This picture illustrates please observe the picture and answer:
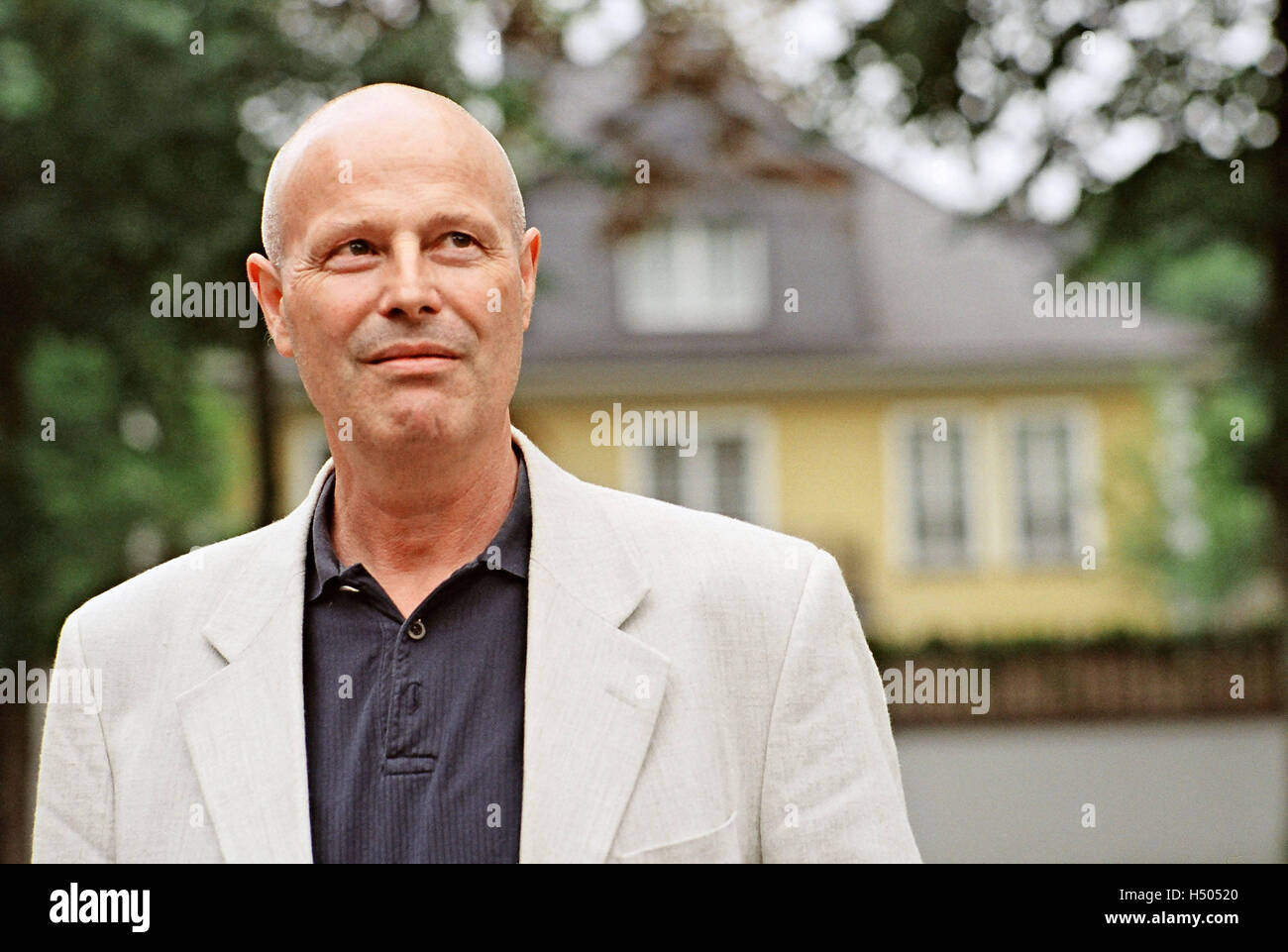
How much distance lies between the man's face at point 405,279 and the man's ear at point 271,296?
0.12m

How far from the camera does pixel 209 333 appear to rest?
395 inches

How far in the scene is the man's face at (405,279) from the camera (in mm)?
2193

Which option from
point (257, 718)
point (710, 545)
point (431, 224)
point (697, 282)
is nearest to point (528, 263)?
point (431, 224)

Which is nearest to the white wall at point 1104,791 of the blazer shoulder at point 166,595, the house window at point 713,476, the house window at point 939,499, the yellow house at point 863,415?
the yellow house at point 863,415

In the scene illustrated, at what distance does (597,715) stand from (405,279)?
0.68m

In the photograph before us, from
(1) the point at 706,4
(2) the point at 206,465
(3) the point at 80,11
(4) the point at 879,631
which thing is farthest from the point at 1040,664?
(3) the point at 80,11

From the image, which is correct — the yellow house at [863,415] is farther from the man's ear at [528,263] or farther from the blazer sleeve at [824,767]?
the blazer sleeve at [824,767]

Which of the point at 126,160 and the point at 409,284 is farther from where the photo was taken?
the point at 126,160

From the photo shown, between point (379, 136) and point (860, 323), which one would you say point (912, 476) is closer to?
point (860, 323)

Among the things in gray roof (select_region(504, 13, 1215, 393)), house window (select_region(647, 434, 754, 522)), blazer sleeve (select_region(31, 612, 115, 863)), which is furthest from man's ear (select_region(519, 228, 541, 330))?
house window (select_region(647, 434, 754, 522))

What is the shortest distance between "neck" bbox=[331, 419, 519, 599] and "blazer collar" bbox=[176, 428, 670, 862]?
0.07 metres

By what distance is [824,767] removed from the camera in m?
2.14
